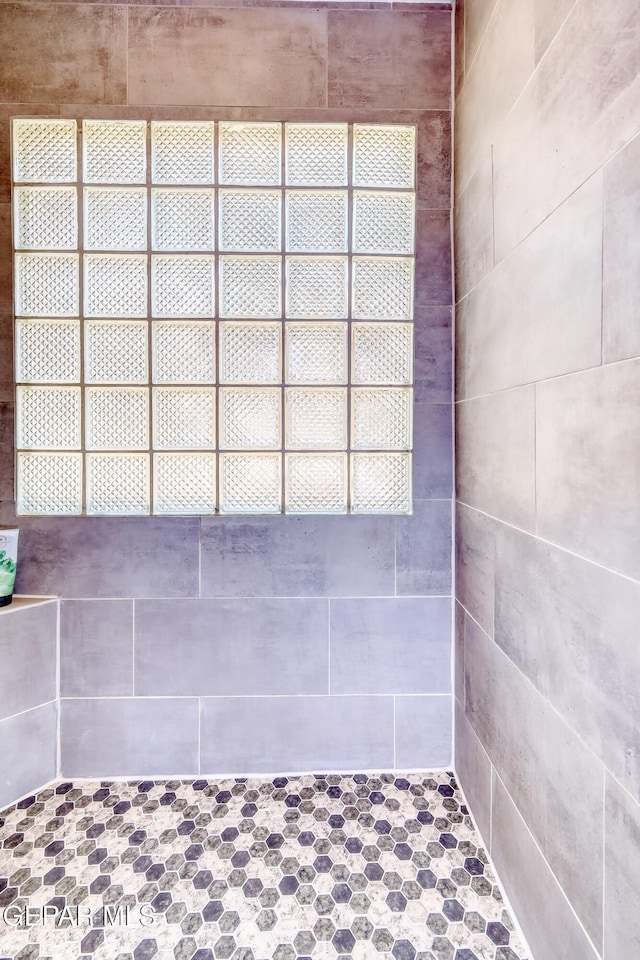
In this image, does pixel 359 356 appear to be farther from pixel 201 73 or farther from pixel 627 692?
pixel 627 692

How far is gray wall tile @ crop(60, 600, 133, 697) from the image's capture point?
1.28 m

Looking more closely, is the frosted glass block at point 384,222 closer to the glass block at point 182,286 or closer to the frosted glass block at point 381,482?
the glass block at point 182,286

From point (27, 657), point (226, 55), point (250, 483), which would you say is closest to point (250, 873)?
point (27, 657)

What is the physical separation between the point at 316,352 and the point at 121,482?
0.68 m

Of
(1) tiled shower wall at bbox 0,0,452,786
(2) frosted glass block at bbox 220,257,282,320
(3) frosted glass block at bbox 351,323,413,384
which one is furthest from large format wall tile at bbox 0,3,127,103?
(3) frosted glass block at bbox 351,323,413,384

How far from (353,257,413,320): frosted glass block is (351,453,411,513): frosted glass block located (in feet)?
1.34

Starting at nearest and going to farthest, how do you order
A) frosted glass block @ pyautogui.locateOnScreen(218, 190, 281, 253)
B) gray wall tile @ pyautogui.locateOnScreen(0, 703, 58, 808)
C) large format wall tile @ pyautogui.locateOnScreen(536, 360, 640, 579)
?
large format wall tile @ pyautogui.locateOnScreen(536, 360, 640, 579), gray wall tile @ pyautogui.locateOnScreen(0, 703, 58, 808), frosted glass block @ pyautogui.locateOnScreen(218, 190, 281, 253)

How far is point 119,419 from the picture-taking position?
1.29 meters

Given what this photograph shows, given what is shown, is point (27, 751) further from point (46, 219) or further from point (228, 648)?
point (46, 219)

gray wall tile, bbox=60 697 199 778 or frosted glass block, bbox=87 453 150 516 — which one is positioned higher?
frosted glass block, bbox=87 453 150 516

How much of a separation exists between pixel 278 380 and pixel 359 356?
246 millimetres

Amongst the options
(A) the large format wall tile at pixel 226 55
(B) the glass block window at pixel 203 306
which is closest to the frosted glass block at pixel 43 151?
(B) the glass block window at pixel 203 306

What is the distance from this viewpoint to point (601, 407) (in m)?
0.63

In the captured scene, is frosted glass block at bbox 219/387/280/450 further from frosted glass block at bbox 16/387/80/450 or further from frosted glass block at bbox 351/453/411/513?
frosted glass block at bbox 16/387/80/450
